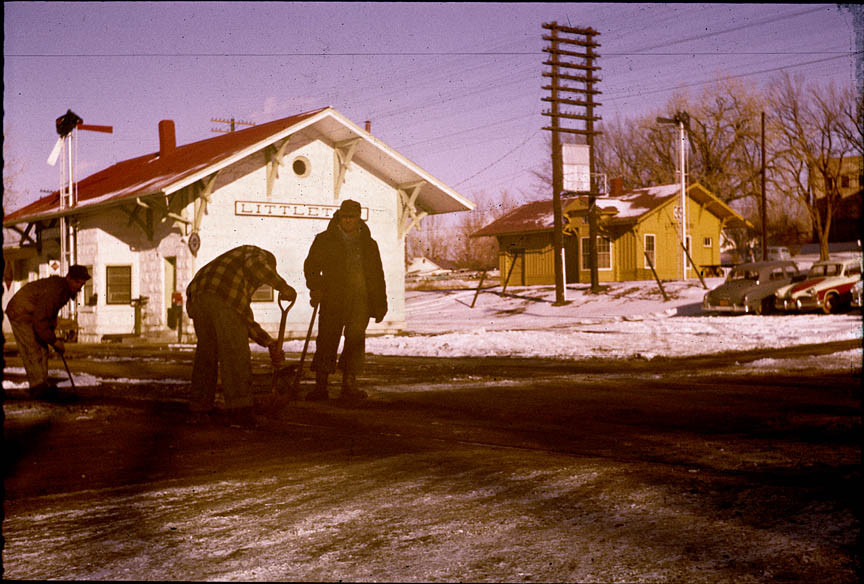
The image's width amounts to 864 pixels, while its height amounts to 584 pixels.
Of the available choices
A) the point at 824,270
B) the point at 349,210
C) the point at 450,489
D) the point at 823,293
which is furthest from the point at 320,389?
the point at 824,270

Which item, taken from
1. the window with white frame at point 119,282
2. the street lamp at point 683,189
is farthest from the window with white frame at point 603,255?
the window with white frame at point 119,282

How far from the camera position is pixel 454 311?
3700 cm

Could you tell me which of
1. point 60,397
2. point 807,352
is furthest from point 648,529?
point 807,352

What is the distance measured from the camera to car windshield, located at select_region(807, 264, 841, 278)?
85.3 feet

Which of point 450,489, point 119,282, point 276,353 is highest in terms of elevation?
point 119,282

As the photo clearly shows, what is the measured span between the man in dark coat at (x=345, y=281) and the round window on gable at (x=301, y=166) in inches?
208

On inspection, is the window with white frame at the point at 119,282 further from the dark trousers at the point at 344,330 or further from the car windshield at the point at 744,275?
the car windshield at the point at 744,275

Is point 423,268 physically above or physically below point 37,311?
above

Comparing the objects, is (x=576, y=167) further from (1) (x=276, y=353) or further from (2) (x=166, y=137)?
(1) (x=276, y=353)

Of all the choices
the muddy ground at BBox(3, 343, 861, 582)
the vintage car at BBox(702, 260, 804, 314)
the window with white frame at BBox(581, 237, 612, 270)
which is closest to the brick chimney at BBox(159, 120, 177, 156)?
the muddy ground at BBox(3, 343, 861, 582)

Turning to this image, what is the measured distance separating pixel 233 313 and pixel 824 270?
2323 centimetres

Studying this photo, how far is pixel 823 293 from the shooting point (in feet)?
80.3

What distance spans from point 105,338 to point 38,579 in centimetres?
2132

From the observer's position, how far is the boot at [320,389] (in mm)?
9055
